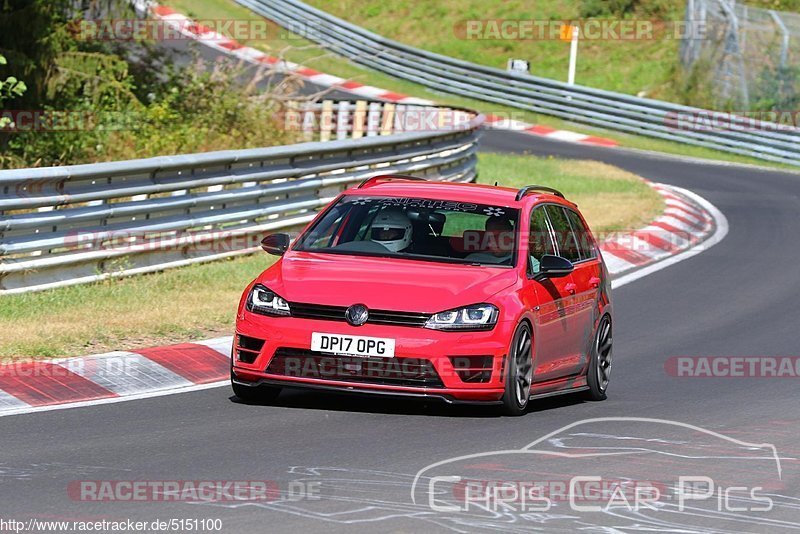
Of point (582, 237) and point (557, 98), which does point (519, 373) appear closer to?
point (582, 237)

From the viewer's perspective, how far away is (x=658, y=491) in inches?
295

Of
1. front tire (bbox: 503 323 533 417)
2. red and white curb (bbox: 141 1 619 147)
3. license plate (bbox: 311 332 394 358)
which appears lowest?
red and white curb (bbox: 141 1 619 147)

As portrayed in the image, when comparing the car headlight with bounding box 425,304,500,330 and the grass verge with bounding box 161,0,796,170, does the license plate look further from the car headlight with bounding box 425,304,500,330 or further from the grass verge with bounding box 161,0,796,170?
the grass verge with bounding box 161,0,796,170

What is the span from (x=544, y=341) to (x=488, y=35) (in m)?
42.0

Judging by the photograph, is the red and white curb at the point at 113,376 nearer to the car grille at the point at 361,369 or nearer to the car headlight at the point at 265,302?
the car headlight at the point at 265,302

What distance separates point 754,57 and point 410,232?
99.4 ft

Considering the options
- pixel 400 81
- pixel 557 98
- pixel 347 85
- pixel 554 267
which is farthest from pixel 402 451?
pixel 400 81

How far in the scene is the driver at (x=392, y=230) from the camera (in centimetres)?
1028

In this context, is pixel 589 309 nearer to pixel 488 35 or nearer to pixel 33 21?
pixel 33 21

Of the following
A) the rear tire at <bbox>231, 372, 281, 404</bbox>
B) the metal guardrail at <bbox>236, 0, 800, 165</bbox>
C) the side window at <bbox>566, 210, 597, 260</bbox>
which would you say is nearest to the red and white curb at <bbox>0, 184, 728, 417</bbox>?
the rear tire at <bbox>231, 372, 281, 404</bbox>

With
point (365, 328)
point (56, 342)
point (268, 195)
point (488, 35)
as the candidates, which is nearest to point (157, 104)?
point (268, 195)

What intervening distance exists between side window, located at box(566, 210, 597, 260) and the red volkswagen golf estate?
147mm

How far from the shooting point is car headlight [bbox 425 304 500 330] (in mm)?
9141

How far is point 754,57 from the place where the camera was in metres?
38.9
